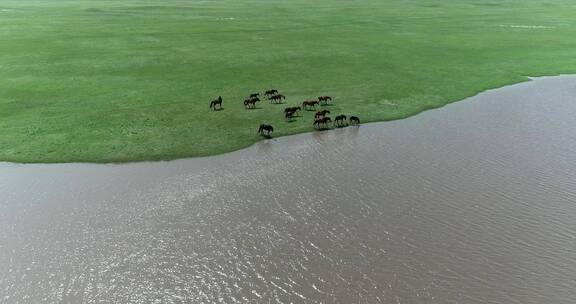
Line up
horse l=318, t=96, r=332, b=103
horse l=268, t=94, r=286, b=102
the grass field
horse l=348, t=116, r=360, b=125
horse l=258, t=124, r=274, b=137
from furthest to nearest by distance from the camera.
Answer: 1. horse l=268, t=94, r=286, b=102
2. horse l=318, t=96, r=332, b=103
3. horse l=348, t=116, r=360, b=125
4. the grass field
5. horse l=258, t=124, r=274, b=137

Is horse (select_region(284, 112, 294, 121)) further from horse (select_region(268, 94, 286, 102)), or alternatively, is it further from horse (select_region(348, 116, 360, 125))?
horse (select_region(348, 116, 360, 125))

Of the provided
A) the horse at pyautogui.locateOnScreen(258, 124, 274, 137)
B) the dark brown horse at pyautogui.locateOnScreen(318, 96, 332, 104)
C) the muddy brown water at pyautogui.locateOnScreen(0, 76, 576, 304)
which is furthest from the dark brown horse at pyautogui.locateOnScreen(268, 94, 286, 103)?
the muddy brown water at pyautogui.locateOnScreen(0, 76, 576, 304)

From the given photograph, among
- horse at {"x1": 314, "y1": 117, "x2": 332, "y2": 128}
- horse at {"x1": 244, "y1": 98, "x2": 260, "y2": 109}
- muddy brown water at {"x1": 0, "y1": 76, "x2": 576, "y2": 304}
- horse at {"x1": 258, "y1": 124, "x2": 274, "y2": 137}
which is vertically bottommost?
muddy brown water at {"x1": 0, "y1": 76, "x2": 576, "y2": 304}

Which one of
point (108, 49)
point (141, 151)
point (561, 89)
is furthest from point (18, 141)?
point (561, 89)

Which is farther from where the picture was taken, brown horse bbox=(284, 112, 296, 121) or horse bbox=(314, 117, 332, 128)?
brown horse bbox=(284, 112, 296, 121)

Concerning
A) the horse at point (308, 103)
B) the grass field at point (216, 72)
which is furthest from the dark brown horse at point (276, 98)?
the horse at point (308, 103)

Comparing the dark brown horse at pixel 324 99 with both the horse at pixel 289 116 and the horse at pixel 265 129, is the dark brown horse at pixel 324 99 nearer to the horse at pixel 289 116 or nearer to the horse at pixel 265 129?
the horse at pixel 289 116

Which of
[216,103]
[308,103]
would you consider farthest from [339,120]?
[216,103]
